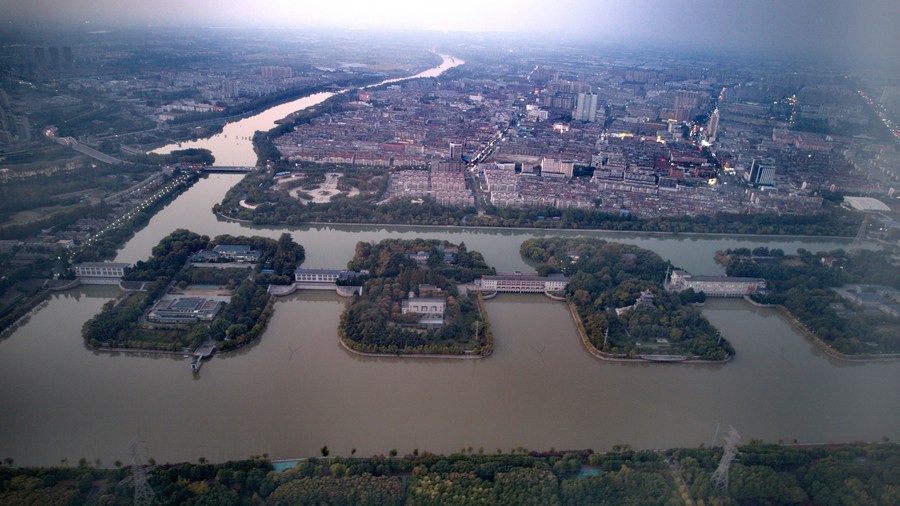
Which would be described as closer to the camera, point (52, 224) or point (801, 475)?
point (801, 475)

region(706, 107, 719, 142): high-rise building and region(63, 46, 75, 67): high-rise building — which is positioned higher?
region(63, 46, 75, 67): high-rise building

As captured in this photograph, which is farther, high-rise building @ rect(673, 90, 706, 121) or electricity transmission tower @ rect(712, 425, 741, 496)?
high-rise building @ rect(673, 90, 706, 121)

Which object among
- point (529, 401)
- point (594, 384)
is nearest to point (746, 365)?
point (594, 384)

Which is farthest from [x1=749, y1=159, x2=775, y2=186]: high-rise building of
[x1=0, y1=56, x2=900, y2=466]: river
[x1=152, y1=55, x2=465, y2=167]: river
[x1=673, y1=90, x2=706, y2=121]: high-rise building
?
[x1=152, y1=55, x2=465, y2=167]: river

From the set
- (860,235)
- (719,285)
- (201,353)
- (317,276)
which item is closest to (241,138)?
(317,276)

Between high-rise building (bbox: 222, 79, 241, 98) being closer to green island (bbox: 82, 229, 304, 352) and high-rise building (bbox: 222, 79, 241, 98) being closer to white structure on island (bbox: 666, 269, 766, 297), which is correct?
green island (bbox: 82, 229, 304, 352)

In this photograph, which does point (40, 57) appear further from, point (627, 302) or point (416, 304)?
point (627, 302)

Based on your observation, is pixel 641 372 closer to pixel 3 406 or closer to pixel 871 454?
pixel 871 454

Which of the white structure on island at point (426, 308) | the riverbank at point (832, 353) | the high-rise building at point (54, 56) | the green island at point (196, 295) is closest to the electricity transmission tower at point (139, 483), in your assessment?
the green island at point (196, 295)
